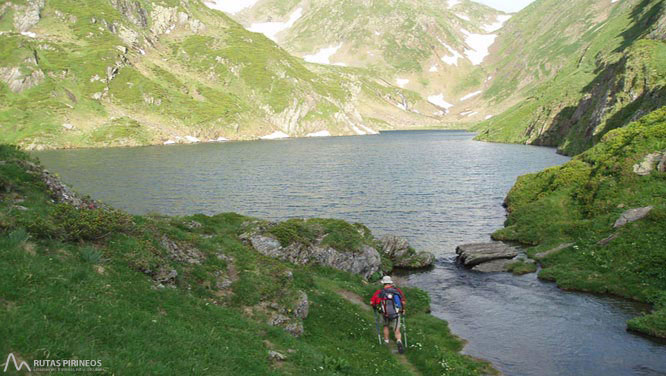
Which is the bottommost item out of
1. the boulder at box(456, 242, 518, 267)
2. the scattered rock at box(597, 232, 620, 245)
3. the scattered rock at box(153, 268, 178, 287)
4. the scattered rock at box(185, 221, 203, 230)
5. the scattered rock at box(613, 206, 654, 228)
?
the boulder at box(456, 242, 518, 267)

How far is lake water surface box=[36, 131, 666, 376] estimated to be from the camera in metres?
24.5

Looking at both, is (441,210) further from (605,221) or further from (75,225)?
(75,225)

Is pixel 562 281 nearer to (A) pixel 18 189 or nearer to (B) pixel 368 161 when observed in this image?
(A) pixel 18 189

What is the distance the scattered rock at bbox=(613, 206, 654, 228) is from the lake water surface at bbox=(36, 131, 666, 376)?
10.1m

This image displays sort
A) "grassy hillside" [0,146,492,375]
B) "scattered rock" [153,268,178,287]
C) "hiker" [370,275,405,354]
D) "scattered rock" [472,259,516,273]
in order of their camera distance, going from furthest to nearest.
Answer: "scattered rock" [472,259,516,273]
"hiker" [370,275,405,354]
"scattered rock" [153,268,178,287]
"grassy hillside" [0,146,492,375]

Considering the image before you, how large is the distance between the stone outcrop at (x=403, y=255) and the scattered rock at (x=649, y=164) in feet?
81.6

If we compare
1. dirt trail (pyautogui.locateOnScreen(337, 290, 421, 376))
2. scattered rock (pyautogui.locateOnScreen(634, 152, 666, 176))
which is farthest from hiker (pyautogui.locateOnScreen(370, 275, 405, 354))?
scattered rock (pyautogui.locateOnScreen(634, 152, 666, 176))

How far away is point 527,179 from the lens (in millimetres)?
65312

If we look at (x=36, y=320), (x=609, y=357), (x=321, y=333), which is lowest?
(x=609, y=357)

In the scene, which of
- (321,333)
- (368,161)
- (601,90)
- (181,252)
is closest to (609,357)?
(321,333)

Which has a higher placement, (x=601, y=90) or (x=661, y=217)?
(x=601, y=90)

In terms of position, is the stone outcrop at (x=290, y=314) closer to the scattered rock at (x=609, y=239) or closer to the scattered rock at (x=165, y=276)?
the scattered rock at (x=165, y=276)

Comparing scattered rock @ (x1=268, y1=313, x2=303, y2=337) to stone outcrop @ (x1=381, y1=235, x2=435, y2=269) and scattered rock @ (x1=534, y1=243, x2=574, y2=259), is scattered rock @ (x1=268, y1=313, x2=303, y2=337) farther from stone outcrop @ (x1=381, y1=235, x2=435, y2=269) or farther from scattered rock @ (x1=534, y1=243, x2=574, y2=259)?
scattered rock @ (x1=534, y1=243, x2=574, y2=259)

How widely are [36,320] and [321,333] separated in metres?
14.1
